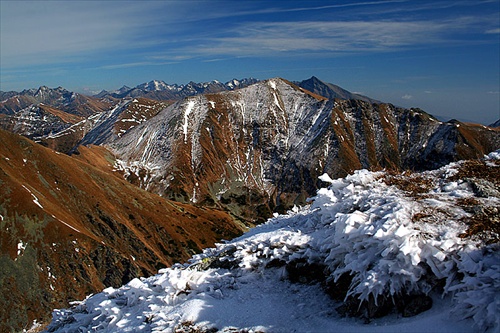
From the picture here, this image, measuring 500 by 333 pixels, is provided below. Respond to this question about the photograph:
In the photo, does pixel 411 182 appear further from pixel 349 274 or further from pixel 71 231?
pixel 71 231

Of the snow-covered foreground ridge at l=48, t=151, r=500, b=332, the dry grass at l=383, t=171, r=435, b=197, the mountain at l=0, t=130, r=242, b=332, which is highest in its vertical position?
the dry grass at l=383, t=171, r=435, b=197

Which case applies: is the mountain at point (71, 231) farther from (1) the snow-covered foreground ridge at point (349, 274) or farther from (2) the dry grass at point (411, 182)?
(2) the dry grass at point (411, 182)

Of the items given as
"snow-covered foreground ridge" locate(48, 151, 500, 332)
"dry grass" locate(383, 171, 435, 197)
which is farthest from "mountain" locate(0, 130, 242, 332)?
"dry grass" locate(383, 171, 435, 197)

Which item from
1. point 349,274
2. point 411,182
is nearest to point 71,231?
point 411,182

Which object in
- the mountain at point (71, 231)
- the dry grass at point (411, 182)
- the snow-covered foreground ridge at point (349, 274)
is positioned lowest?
the mountain at point (71, 231)

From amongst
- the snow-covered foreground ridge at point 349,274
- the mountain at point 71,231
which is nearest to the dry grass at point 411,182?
the snow-covered foreground ridge at point 349,274

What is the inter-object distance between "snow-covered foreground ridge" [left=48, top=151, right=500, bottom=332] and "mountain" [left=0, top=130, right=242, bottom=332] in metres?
74.4

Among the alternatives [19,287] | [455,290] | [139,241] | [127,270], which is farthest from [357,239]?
[139,241]

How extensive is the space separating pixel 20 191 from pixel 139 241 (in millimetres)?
38847

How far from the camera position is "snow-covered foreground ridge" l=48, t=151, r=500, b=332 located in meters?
10.7

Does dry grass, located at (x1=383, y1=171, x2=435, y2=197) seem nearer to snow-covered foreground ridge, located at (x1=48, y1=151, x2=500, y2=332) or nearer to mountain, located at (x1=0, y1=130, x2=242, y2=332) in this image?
snow-covered foreground ridge, located at (x1=48, y1=151, x2=500, y2=332)

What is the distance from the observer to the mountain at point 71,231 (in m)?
77.8

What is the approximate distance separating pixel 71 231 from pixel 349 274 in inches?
3622

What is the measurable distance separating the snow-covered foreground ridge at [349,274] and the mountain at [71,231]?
244 ft
